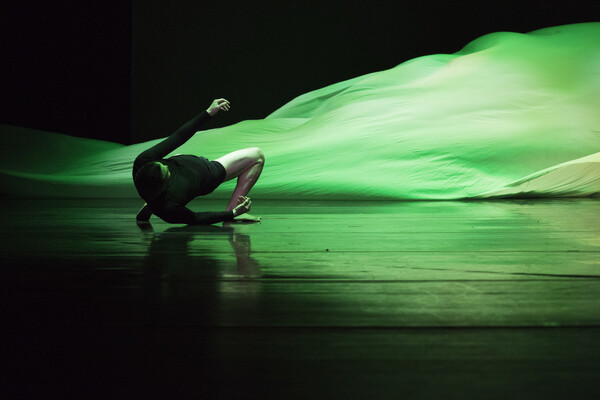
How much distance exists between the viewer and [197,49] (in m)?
5.25

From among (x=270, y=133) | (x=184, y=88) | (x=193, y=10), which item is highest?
(x=193, y=10)

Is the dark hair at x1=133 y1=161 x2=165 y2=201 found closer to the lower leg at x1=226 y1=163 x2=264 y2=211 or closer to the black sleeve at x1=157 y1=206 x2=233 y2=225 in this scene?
the black sleeve at x1=157 y1=206 x2=233 y2=225

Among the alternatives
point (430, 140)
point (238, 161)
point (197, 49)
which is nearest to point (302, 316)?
point (238, 161)

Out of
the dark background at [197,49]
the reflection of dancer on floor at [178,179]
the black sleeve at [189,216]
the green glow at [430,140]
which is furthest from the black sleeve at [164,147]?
the dark background at [197,49]

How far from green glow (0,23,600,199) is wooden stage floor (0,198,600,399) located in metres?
1.47

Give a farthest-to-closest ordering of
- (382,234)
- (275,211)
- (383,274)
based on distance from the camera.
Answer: (275,211), (382,234), (383,274)

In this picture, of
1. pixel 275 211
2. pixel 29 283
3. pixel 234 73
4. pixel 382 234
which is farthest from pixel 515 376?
pixel 234 73

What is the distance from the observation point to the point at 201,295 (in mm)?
863

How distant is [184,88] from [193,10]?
2.13 feet

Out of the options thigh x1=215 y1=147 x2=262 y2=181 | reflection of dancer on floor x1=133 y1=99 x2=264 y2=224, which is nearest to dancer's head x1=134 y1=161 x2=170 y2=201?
reflection of dancer on floor x1=133 y1=99 x2=264 y2=224

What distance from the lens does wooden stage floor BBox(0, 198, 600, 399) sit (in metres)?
0.53

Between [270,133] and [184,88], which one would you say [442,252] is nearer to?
[270,133]

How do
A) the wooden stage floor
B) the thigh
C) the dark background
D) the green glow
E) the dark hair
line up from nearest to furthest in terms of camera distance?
1. the wooden stage floor
2. the dark hair
3. the thigh
4. the green glow
5. the dark background

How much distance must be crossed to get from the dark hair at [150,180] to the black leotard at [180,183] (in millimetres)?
25
